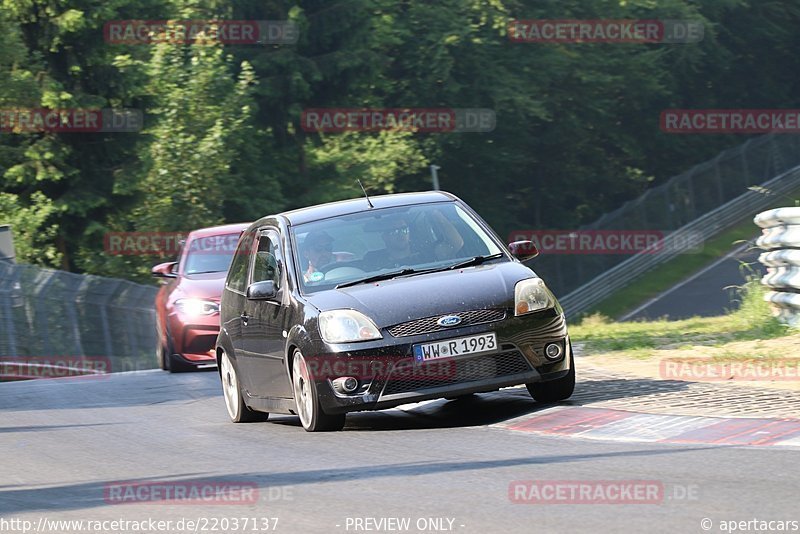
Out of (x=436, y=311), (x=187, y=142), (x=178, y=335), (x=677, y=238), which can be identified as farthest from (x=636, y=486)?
(x=677, y=238)

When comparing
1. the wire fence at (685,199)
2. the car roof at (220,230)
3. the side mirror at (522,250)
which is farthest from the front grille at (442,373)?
Answer: the wire fence at (685,199)

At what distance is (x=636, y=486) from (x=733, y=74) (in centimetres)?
6740

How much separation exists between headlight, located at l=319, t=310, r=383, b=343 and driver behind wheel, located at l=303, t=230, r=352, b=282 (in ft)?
2.53

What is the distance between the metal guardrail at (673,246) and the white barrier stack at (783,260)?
3301 centimetres

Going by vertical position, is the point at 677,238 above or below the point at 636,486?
below

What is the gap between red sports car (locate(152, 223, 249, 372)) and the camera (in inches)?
762

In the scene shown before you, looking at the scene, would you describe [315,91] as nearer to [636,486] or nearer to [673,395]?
[673,395]

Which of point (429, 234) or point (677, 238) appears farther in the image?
point (677, 238)

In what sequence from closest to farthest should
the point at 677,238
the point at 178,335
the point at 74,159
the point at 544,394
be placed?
the point at 544,394 < the point at 178,335 < the point at 74,159 < the point at 677,238

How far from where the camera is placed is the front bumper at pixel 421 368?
10.5 metres

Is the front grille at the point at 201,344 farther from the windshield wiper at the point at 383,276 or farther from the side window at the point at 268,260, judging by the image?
the windshield wiper at the point at 383,276

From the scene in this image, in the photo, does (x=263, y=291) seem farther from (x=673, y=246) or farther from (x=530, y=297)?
(x=673, y=246)

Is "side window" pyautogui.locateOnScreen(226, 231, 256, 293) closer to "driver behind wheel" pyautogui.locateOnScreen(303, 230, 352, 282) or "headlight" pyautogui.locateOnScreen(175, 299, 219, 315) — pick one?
"driver behind wheel" pyautogui.locateOnScreen(303, 230, 352, 282)

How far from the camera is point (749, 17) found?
7150cm
